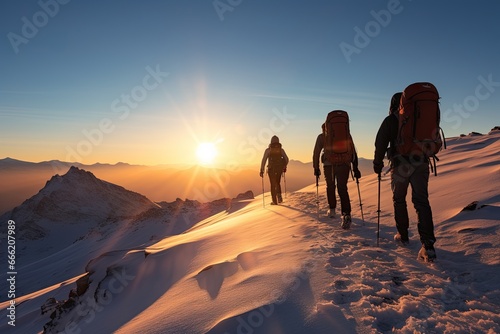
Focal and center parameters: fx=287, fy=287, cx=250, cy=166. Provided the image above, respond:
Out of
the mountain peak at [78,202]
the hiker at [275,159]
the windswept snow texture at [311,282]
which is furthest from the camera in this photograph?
the mountain peak at [78,202]

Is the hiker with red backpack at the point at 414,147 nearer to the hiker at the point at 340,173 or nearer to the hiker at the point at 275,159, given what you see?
the hiker at the point at 340,173

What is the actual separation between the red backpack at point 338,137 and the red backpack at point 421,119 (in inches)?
97.9

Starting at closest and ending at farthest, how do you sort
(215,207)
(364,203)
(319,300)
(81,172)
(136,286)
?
(319,300) < (136,286) < (364,203) < (215,207) < (81,172)

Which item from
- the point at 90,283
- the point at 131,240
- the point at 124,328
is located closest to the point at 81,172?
the point at 131,240

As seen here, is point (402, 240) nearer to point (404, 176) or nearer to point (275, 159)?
point (404, 176)

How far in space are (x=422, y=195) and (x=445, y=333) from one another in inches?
105

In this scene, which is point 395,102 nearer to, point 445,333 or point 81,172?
point 445,333

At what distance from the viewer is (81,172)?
5156cm

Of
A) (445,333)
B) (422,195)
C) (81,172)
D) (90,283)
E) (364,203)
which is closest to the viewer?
(445,333)

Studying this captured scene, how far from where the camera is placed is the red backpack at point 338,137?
7.24 m

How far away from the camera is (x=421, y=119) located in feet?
14.8

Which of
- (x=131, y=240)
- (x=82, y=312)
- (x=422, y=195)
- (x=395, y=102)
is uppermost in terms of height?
(x=395, y=102)

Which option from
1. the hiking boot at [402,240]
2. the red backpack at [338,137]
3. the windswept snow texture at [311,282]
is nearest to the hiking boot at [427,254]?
the windswept snow texture at [311,282]

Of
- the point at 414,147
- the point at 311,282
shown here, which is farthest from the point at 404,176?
the point at 311,282
